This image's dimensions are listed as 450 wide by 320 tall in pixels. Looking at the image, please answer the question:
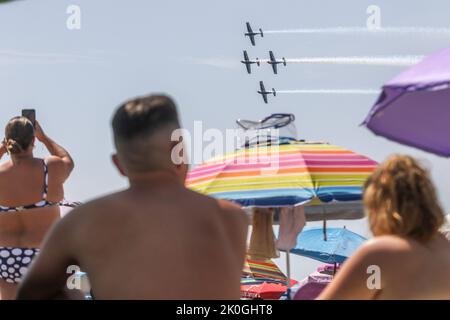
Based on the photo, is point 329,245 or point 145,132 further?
point 329,245

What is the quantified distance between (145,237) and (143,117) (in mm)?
365

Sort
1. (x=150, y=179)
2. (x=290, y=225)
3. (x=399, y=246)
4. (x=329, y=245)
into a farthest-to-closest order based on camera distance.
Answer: (x=329, y=245) < (x=290, y=225) < (x=399, y=246) < (x=150, y=179)

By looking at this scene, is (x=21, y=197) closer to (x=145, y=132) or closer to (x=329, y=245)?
(x=145, y=132)

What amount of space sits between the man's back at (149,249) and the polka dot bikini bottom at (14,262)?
10.9ft

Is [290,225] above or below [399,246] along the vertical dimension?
below

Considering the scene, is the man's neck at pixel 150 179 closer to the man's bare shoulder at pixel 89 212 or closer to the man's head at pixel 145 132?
the man's head at pixel 145 132

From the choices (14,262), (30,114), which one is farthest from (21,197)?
(30,114)

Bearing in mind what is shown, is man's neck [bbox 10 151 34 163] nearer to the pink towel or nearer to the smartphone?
the smartphone

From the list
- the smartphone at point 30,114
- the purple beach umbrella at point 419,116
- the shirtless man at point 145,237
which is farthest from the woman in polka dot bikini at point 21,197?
the shirtless man at point 145,237

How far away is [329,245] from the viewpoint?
61.3 feet

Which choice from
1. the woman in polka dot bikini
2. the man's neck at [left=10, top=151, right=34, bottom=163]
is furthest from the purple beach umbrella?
the man's neck at [left=10, top=151, right=34, bottom=163]

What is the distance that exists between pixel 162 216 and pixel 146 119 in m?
0.30

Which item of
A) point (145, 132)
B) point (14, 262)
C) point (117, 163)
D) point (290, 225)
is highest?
point (145, 132)

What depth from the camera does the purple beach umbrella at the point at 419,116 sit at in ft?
16.2
